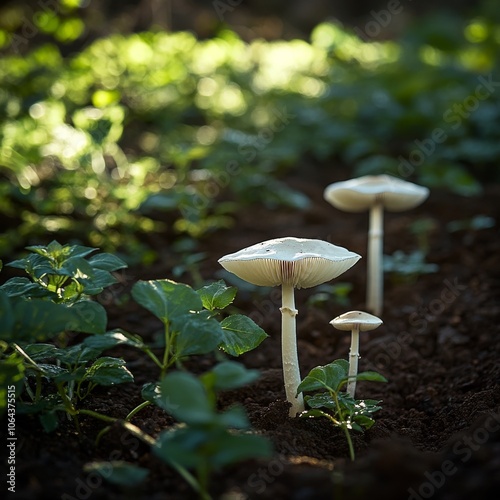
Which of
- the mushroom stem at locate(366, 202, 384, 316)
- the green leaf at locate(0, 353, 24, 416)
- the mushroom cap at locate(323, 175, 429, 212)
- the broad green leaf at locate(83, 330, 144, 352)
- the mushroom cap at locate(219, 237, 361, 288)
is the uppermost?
the mushroom cap at locate(323, 175, 429, 212)

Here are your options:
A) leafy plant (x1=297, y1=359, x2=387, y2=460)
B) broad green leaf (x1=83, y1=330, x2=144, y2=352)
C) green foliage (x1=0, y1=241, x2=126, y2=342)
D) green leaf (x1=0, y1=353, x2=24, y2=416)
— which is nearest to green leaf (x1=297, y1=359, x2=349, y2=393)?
leafy plant (x1=297, y1=359, x2=387, y2=460)

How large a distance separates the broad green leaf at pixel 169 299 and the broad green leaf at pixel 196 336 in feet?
0.12

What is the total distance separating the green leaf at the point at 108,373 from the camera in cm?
217

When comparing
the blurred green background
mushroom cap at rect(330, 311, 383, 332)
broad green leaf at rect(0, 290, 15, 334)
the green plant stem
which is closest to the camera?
broad green leaf at rect(0, 290, 15, 334)

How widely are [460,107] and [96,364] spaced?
597 centimetres

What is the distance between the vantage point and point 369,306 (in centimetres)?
382

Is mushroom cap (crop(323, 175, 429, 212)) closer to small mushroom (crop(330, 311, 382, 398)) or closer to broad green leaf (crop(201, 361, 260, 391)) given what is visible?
small mushroom (crop(330, 311, 382, 398))

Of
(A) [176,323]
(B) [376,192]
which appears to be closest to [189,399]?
(A) [176,323]

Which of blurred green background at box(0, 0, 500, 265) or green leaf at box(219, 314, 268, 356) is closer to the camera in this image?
green leaf at box(219, 314, 268, 356)

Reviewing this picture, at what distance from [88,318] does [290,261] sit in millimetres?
813

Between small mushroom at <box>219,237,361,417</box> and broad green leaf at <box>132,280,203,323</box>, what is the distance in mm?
299

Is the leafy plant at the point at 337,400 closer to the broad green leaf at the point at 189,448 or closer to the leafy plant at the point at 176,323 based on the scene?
the leafy plant at the point at 176,323

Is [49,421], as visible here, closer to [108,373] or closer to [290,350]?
[108,373]

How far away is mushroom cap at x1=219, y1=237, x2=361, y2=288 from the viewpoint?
223cm
